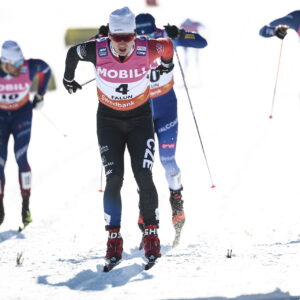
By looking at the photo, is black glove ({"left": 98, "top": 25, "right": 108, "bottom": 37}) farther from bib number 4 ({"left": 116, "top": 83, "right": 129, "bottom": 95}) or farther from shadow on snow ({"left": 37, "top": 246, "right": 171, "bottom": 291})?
shadow on snow ({"left": 37, "top": 246, "right": 171, "bottom": 291})

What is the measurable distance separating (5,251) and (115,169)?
1.97 m

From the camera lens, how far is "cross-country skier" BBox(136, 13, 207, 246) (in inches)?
282

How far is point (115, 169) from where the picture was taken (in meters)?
5.98

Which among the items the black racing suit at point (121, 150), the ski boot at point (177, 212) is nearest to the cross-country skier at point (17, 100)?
the ski boot at point (177, 212)

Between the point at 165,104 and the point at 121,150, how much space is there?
4.63ft

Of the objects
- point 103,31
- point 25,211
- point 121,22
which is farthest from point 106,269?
point 25,211

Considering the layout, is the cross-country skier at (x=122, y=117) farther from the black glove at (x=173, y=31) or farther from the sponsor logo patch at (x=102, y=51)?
the black glove at (x=173, y=31)

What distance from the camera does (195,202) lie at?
370 inches

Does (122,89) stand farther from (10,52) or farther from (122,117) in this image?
(10,52)

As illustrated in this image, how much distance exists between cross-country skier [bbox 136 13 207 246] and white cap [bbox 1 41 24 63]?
1766 mm

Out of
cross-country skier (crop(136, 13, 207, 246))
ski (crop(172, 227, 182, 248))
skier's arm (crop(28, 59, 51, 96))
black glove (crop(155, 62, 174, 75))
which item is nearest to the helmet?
cross-country skier (crop(136, 13, 207, 246))

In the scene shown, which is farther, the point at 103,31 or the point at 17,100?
the point at 17,100

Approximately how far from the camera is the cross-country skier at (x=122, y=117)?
5941 millimetres

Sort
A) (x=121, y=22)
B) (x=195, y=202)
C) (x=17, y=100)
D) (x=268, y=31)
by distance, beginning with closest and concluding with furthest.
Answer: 1. (x=121, y=22)
2. (x=268, y=31)
3. (x=17, y=100)
4. (x=195, y=202)
